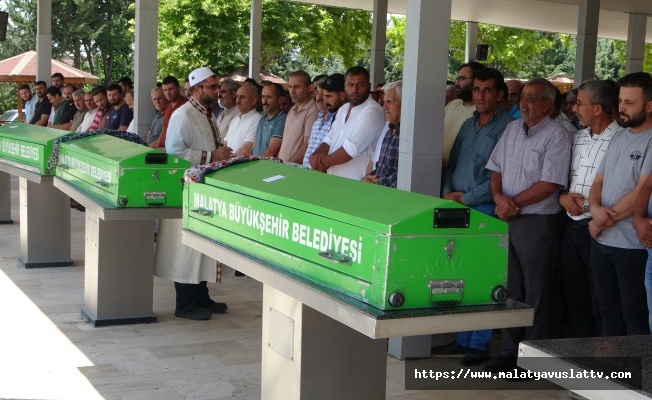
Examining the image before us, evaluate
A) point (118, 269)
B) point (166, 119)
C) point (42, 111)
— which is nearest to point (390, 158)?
point (118, 269)

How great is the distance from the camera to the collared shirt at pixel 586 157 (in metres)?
5.26

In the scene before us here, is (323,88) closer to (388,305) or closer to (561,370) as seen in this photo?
(388,305)

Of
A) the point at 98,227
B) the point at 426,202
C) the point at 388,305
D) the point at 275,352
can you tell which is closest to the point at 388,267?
the point at 388,305

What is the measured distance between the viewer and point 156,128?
380 inches

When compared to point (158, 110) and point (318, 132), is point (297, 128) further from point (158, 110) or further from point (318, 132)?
point (158, 110)

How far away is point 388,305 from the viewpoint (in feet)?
10.1

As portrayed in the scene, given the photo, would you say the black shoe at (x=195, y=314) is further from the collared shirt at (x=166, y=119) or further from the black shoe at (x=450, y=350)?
the collared shirt at (x=166, y=119)

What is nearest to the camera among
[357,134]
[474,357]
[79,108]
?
[474,357]

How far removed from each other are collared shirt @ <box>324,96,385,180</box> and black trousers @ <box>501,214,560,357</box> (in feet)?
4.88

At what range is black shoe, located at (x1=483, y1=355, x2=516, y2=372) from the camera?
578cm

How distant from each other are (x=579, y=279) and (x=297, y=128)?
298cm

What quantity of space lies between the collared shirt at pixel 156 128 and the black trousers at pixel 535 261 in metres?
4.89

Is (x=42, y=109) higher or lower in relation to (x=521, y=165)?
lower

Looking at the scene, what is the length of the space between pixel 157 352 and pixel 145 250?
3.12ft
